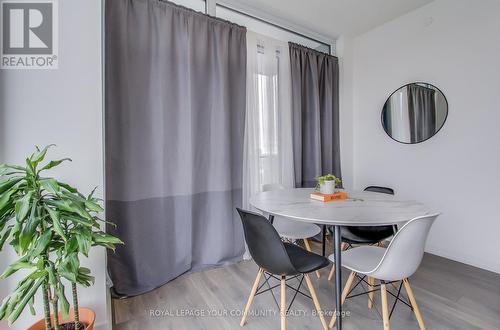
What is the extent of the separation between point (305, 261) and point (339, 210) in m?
0.39

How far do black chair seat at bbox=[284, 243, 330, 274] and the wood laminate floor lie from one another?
489 mm

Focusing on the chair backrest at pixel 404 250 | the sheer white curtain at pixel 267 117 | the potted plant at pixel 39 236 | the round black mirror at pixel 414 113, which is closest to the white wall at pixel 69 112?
the potted plant at pixel 39 236

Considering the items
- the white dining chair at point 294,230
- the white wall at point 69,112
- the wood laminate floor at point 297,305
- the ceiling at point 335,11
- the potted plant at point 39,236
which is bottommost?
the wood laminate floor at point 297,305

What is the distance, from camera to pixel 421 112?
2.78 meters

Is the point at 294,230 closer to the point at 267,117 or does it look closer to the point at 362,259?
the point at 362,259

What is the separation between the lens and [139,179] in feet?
6.82

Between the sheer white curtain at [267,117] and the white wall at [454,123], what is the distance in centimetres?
130

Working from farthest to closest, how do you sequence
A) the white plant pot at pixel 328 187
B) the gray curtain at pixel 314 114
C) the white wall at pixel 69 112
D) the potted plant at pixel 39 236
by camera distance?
1. the gray curtain at pixel 314 114
2. the white plant pot at pixel 328 187
3. the white wall at pixel 69 112
4. the potted plant at pixel 39 236

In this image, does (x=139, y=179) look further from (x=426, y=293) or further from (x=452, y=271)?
(x=452, y=271)

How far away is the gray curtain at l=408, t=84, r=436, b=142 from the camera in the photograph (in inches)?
107

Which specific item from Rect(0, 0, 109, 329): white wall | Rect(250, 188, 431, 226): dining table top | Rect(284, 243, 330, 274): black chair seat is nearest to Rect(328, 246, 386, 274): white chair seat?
Rect(284, 243, 330, 274): black chair seat

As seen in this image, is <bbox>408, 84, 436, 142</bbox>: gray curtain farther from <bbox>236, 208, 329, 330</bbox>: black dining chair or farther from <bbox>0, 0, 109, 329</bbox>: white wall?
<bbox>0, 0, 109, 329</bbox>: white wall

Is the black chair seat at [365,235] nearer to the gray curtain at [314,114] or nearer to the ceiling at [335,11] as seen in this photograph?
the gray curtain at [314,114]

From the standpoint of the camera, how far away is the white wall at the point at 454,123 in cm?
234
